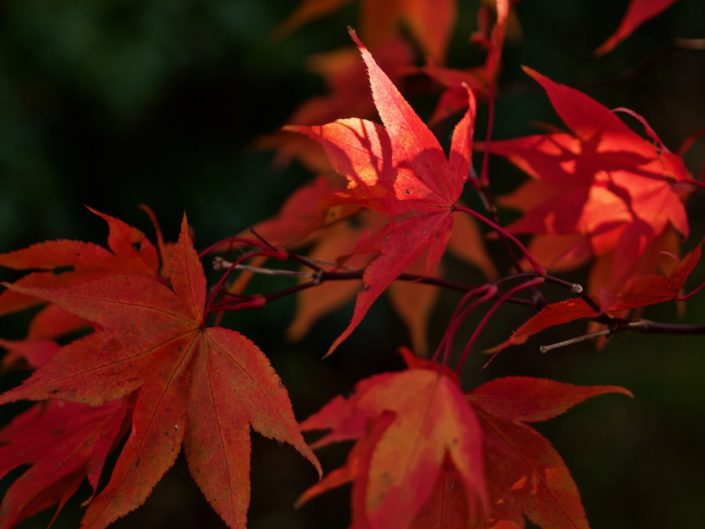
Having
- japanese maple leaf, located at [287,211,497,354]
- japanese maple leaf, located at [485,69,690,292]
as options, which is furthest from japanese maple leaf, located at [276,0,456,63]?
japanese maple leaf, located at [485,69,690,292]

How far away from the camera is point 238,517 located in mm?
561

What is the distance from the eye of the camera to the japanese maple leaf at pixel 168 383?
566 mm

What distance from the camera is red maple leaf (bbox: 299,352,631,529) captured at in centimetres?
47

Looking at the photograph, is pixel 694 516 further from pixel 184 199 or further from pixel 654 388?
pixel 184 199

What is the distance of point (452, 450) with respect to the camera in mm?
472

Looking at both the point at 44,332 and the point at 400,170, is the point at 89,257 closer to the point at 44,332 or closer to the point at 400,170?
the point at 44,332

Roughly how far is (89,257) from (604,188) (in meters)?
0.43

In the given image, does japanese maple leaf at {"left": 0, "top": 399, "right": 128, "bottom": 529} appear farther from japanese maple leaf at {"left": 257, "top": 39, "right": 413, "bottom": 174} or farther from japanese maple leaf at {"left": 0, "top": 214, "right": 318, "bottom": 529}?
japanese maple leaf at {"left": 257, "top": 39, "right": 413, "bottom": 174}

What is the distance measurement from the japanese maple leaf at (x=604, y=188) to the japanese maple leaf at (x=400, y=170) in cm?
15

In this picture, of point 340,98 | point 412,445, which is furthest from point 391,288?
point 412,445

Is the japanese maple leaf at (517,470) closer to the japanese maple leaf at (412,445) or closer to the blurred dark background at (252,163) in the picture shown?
the japanese maple leaf at (412,445)

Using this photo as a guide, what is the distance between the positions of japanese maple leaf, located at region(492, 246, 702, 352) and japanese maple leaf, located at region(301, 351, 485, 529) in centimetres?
6

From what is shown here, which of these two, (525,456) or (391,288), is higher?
(525,456)

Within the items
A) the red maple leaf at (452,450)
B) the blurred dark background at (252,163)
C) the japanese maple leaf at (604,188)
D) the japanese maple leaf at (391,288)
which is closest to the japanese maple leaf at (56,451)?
the red maple leaf at (452,450)
